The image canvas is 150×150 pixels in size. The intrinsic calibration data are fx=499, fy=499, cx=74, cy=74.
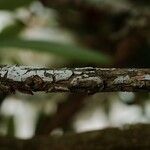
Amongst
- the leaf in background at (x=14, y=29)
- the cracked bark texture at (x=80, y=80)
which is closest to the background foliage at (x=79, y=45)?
the leaf in background at (x=14, y=29)

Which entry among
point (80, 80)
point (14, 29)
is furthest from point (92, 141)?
point (14, 29)

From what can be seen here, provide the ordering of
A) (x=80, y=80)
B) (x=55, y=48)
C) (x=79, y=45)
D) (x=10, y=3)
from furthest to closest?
(x=79, y=45) < (x=10, y=3) < (x=55, y=48) < (x=80, y=80)

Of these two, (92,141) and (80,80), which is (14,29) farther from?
(80,80)

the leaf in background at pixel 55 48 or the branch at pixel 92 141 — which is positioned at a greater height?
the leaf in background at pixel 55 48

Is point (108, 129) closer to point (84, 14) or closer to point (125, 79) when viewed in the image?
point (125, 79)

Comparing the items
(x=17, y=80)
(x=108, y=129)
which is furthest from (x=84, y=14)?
(x=17, y=80)

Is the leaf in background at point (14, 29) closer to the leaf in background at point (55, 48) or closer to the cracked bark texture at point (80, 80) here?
the leaf in background at point (55, 48)
